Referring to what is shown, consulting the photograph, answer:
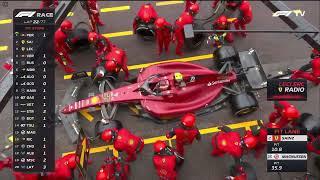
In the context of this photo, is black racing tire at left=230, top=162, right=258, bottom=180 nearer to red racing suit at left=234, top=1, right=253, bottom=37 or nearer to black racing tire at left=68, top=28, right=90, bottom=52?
red racing suit at left=234, top=1, right=253, bottom=37

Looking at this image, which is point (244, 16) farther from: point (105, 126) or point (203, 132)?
point (105, 126)

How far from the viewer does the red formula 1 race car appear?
11180 mm

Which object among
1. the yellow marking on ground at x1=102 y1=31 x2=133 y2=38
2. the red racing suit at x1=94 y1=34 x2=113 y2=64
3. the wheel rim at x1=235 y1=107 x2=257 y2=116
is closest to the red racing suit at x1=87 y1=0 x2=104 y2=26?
the yellow marking on ground at x1=102 y1=31 x2=133 y2=38

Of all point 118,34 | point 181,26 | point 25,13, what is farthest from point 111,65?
point 25,13

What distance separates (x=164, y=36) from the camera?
1244 centimetres

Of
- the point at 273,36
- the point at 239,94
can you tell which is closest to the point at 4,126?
the point at 239,94

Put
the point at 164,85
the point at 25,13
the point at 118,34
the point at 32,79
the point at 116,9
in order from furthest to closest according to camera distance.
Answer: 1. the point at 116,9
2. the point at 118,34
3. the point at 164,85
4. the point at 32,79
5. the point at 25,13

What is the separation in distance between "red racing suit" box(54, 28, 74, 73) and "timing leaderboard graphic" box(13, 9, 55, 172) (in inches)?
140

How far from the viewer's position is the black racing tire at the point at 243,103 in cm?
1129

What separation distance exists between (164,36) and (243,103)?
3.12 meters

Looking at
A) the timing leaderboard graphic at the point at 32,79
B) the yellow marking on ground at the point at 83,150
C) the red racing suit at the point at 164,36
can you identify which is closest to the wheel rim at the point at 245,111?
the red racing suit at the point at 164,36

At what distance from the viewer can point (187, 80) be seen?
11227 mm

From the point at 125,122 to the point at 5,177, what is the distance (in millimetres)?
3455

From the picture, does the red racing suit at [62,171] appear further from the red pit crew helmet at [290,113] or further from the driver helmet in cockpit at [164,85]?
the red pit crew helmet at [290,113]
